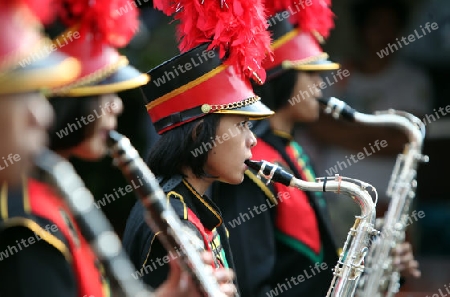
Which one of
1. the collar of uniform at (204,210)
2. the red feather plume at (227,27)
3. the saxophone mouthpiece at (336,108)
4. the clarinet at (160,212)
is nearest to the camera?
the clarinet at (160,212)

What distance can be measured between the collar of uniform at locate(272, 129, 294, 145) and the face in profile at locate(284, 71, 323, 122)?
105mm

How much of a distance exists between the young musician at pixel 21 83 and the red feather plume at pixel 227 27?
1460mm

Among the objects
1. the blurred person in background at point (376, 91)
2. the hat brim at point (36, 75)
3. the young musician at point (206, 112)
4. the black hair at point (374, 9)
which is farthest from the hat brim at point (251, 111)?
the black hair at point (374, 9)

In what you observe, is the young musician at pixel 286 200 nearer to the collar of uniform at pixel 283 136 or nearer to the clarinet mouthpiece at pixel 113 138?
the collar of uniform at pixel 283 136

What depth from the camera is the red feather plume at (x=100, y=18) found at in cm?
323

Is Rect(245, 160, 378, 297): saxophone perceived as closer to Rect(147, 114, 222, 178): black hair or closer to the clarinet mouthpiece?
Rect(147, 114, 222, 178): black hair

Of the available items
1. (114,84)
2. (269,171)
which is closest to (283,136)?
(269,171)

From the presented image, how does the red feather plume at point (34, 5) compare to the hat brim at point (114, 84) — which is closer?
the red feather plume at point (34, 5)

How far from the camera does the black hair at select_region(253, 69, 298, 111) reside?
4840 mm

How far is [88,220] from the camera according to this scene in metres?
2.29

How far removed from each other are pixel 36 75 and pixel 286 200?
8.18ft

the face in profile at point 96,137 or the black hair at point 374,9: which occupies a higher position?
the black hair at point 374,9

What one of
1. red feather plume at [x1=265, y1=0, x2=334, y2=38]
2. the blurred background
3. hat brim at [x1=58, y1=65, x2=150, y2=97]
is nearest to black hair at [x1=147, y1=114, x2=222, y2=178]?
hat brim at [x1=58, y1=65, x2=150, y2=97]

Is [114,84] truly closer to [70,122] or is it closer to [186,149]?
[70,122]
